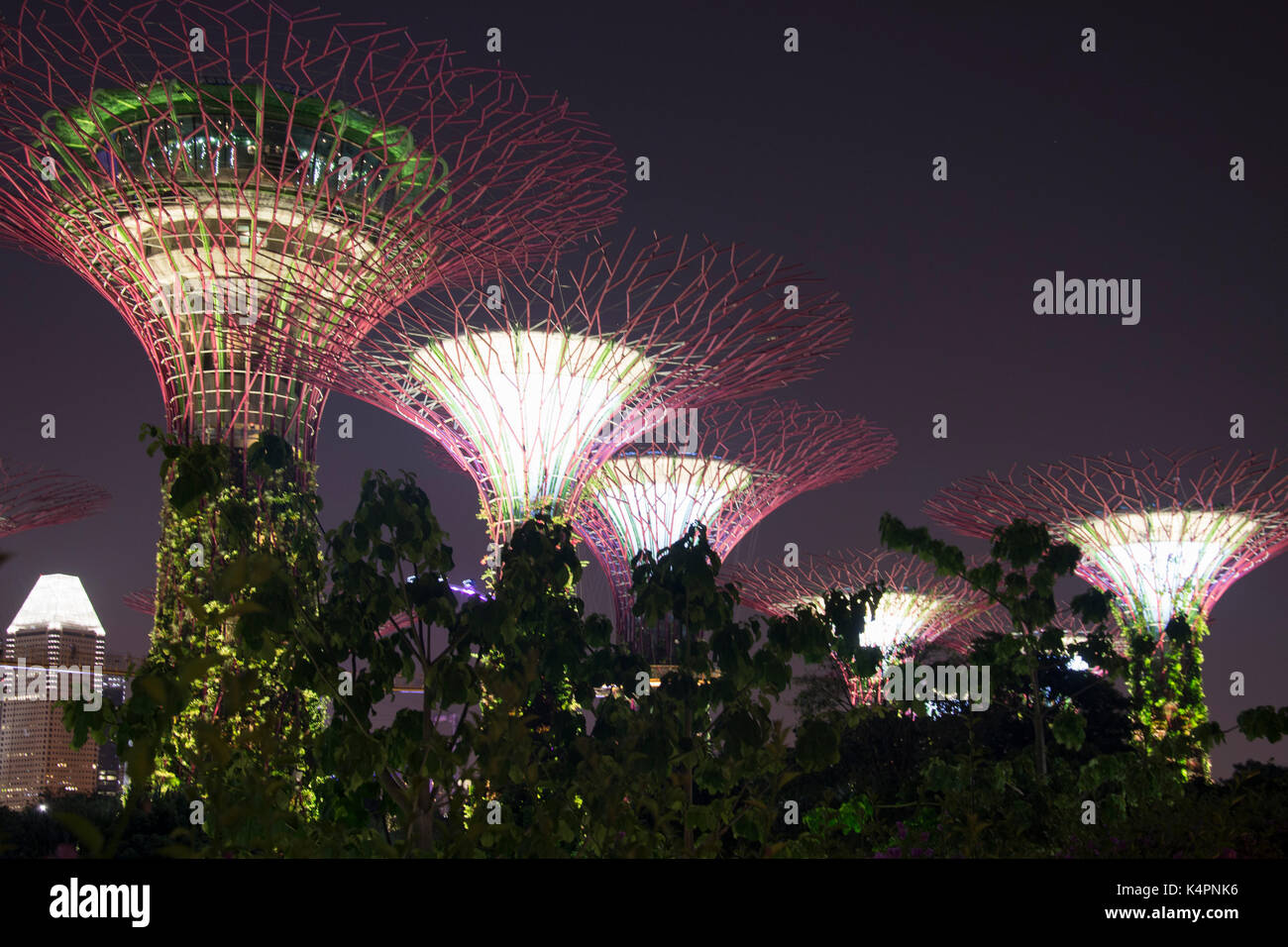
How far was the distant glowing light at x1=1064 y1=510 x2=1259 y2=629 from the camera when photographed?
Answer: 129 ft

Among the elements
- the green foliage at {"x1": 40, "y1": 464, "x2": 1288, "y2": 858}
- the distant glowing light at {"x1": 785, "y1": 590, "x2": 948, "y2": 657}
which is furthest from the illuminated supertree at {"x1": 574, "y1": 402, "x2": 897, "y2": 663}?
the green foliage at {"x1": 40, "y1": 464, "x2": 1288, "y2": 858}

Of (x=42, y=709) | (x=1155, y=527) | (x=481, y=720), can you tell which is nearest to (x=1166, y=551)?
(x=1155, y=527)

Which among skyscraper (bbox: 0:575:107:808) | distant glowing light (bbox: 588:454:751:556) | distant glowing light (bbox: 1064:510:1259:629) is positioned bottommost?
skyscraper (bbox: 0:575:107:808)

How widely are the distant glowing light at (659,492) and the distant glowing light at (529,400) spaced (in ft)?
46.2

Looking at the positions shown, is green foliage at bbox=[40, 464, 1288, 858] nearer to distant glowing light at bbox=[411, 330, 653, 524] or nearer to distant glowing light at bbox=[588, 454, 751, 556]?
distant glowing light at bbox=[411, 330, 653, 524]

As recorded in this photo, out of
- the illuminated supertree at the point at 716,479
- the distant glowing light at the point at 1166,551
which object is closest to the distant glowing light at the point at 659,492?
the illuminated supertree at the point at 716,479

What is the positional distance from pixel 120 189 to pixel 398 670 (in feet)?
70.3

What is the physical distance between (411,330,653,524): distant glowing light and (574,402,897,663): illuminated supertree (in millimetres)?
7058

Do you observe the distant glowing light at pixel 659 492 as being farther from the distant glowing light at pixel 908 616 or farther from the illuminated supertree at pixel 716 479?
the distant glowing light at pixel 908 616

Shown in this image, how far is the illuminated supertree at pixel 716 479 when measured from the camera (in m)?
39.0

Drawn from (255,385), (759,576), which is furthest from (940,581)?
(255,385)

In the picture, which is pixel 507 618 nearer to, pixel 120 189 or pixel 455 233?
pixel 455 233

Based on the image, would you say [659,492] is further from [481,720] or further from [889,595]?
[481,720]
